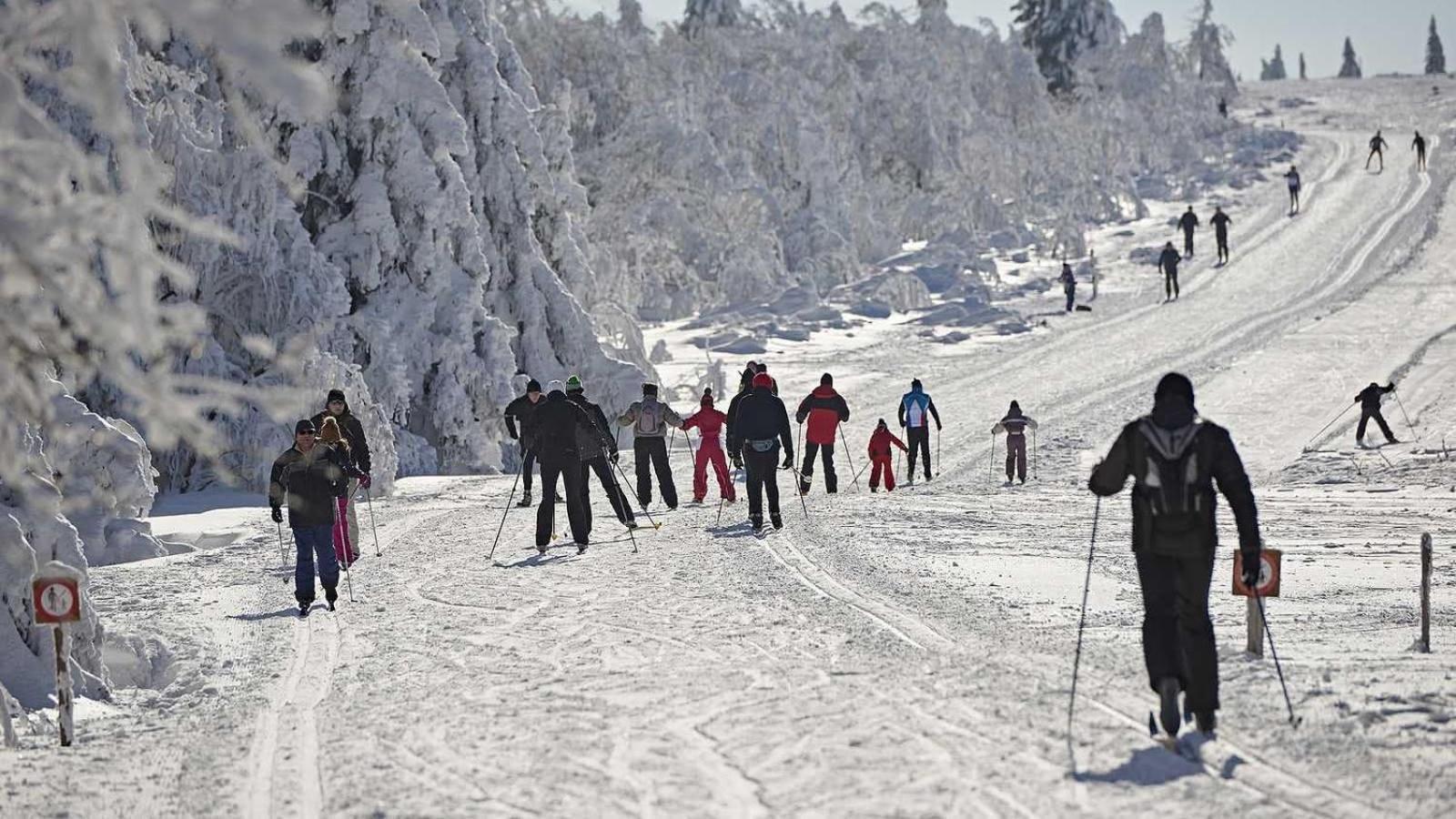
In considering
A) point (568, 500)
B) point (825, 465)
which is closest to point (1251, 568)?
point (568, 500)

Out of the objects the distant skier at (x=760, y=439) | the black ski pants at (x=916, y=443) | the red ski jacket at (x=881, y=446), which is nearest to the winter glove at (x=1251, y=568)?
the distant skier at (x=760, y=439)

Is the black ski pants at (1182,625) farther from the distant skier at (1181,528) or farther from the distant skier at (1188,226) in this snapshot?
the distant skier at (1188,226)

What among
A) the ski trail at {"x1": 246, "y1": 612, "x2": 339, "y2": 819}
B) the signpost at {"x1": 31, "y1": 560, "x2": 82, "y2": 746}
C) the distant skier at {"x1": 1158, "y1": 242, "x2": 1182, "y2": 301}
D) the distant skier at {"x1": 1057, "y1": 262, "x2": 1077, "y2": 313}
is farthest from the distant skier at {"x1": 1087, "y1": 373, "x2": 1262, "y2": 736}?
the distant skier at {"x1": 1158, "y1": 242, "x2": 1182, "y2": 301}

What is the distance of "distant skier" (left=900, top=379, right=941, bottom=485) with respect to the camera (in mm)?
21438

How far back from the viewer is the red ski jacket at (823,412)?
19.6 meters

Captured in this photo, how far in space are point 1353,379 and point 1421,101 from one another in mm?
66445

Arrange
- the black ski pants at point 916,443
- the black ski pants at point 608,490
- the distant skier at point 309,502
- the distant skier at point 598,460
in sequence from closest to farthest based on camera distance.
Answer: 1. the distant skier at point 309,502
2. the distant skier at point 598,460
3. the black ski pants at point 608,490
4. the black ski pants at point 916,443

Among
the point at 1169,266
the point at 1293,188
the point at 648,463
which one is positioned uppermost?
the point at 1293,188

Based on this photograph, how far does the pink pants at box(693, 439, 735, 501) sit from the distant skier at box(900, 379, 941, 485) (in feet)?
9.83

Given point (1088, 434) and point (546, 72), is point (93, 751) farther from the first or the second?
point (546, 72)

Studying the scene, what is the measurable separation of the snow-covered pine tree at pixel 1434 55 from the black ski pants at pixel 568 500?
116007 millimetres

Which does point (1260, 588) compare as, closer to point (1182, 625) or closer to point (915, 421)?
point (1182, 625)

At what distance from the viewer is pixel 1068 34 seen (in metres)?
85.8

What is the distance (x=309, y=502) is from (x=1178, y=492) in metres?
7.56
